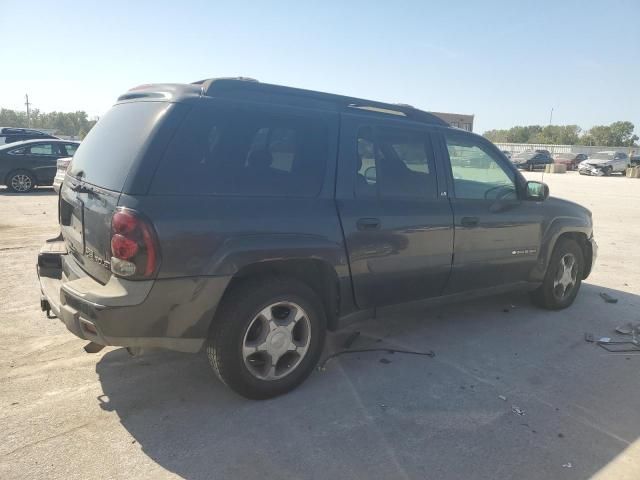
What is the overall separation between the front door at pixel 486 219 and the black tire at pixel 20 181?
13.4 meters

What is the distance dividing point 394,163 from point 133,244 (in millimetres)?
2089

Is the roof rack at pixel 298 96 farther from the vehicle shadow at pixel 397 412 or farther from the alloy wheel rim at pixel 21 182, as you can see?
the alloy wheel rim at pixel 21 182

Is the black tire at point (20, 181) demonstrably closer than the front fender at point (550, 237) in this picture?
No

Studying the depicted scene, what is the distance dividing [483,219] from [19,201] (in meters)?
11.8

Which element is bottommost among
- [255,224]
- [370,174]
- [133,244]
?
[133,244]

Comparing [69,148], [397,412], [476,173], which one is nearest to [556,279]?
[476,173]

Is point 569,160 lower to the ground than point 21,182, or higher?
higher

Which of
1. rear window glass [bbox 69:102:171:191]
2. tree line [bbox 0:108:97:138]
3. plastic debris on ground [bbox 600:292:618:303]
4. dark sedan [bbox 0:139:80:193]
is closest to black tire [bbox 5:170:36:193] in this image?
dark sedan [bbox 0:139:80:193]

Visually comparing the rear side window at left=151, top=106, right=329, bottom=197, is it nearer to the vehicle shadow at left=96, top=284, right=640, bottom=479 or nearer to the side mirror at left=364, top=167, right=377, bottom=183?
the side mirror at left=364, top=167, right=377, bottom=183

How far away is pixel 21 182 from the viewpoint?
45.7 ft

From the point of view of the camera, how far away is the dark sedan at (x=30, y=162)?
13.6 m

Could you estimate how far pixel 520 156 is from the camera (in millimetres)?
42812

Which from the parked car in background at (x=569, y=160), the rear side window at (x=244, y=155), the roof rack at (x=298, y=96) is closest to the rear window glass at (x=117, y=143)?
the rear side window at (x=244, y=155)

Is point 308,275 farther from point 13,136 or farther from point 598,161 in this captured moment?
point 598,161
